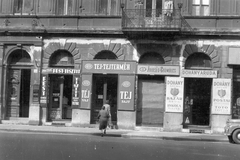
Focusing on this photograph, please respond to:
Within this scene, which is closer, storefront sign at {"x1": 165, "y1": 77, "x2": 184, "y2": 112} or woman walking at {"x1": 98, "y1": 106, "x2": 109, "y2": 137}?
woman walking at {"x1": 98, "y1": 106, "x2": 109, "y2": 137}

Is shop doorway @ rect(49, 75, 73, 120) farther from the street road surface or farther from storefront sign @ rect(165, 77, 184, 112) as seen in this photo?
the street road surface

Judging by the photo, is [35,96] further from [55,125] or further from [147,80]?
[147,80]

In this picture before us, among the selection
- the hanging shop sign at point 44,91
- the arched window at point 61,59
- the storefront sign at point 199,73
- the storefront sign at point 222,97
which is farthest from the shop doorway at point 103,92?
the storefront sign at point 222,97

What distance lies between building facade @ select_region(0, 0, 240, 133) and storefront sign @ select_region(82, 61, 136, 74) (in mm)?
56

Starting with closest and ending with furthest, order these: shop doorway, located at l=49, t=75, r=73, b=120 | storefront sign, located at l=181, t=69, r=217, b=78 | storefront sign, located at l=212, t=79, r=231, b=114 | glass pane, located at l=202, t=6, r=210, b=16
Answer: storefront sign, located at l=212, t=79, r=231, b=114 → storefront sign, located at l=181, t=69, r=217, b=78 → glass pane, located at l=202, t=6, r=210, b=16 → shop doorway, located at l=49, t=75, r=73, b=120

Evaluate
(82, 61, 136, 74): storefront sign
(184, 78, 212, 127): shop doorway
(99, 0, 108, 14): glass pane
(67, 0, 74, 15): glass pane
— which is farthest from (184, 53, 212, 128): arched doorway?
(67, 0, 74, 15): glass pane

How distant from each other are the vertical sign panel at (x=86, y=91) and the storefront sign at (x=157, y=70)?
114 inches

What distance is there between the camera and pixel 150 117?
66.9ft

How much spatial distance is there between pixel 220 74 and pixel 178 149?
815 cm

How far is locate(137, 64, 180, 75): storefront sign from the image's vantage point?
65.4ft

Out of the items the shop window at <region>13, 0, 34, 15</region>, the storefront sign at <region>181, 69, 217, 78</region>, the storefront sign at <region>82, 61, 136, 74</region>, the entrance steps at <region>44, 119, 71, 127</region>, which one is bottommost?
the entrance steps at <region>44, 119, 71, 127</region>

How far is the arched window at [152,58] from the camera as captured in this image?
20.5 m

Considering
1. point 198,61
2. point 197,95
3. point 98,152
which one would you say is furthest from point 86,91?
point 98,152

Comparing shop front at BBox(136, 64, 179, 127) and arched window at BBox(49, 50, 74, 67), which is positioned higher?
arched window at BBox(49, 50, 74, 67)
